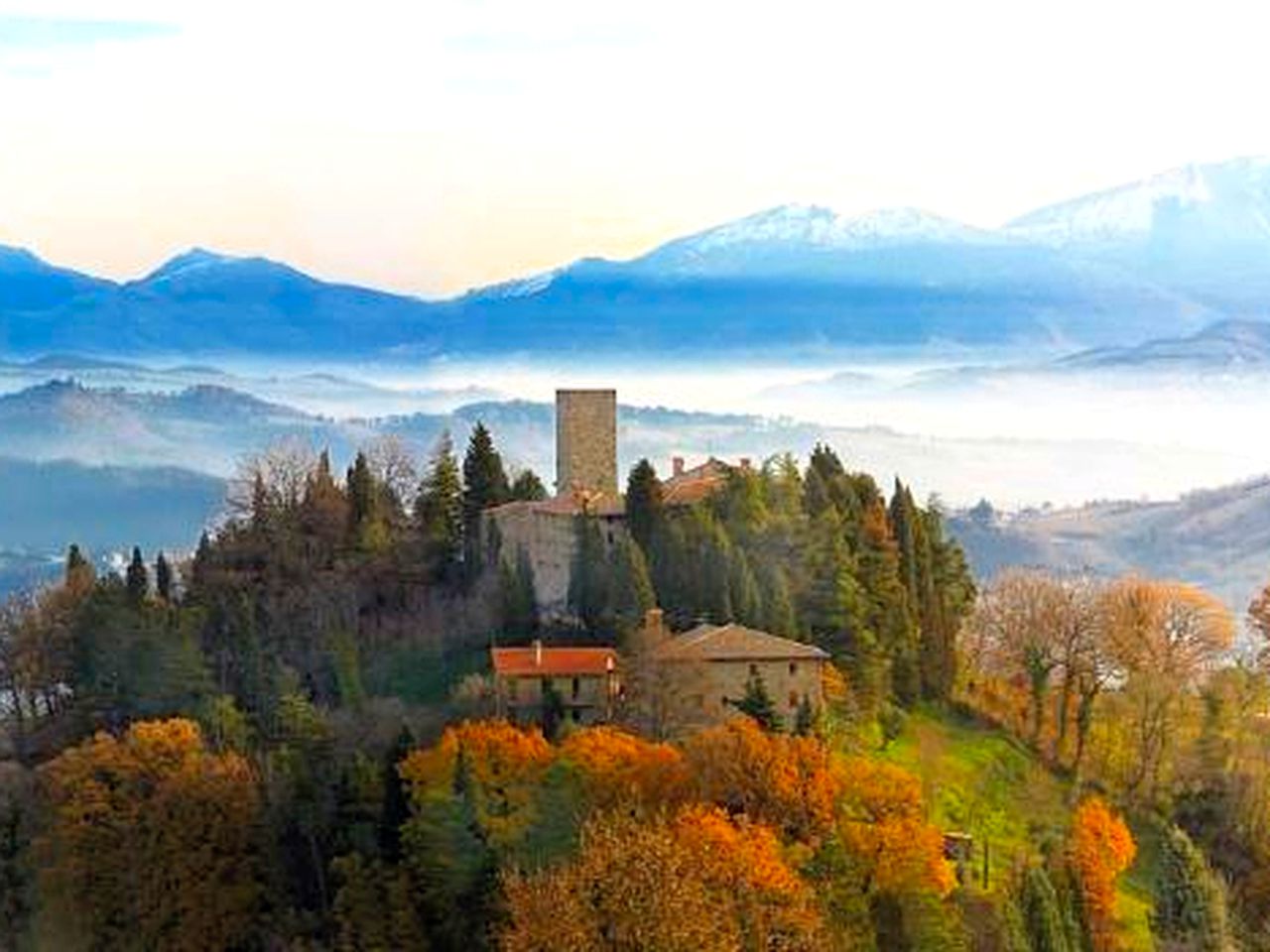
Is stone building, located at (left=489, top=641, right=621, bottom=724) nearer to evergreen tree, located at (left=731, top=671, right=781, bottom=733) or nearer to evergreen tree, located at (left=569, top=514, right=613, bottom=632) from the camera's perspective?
evergreen tree, located at (left=731, top=671, right=781, bottom=733)

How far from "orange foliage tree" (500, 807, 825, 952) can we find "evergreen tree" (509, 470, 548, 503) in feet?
76.7

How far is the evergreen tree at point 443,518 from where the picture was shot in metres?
58.1

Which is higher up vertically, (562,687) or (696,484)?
(696,484)

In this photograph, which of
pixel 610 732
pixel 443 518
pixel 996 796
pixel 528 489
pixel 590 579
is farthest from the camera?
pixel 528 489

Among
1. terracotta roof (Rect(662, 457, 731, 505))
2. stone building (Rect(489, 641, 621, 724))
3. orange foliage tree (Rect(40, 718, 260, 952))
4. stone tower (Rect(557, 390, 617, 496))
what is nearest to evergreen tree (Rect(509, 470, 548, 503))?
stone tower (Rect(557, 390, 617, 496))

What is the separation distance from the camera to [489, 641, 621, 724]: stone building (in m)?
46.4

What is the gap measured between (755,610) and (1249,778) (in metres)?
10.9

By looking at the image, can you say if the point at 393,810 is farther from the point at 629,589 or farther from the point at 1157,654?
the point at 1157,654

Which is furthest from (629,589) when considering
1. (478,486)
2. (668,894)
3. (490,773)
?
(668,894)

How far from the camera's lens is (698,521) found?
51938 mm

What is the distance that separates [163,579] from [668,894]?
29.1m

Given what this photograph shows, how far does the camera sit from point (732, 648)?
46.7 m

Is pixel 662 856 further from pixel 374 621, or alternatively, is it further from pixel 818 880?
pixel 374 621

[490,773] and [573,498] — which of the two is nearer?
[490,773]
